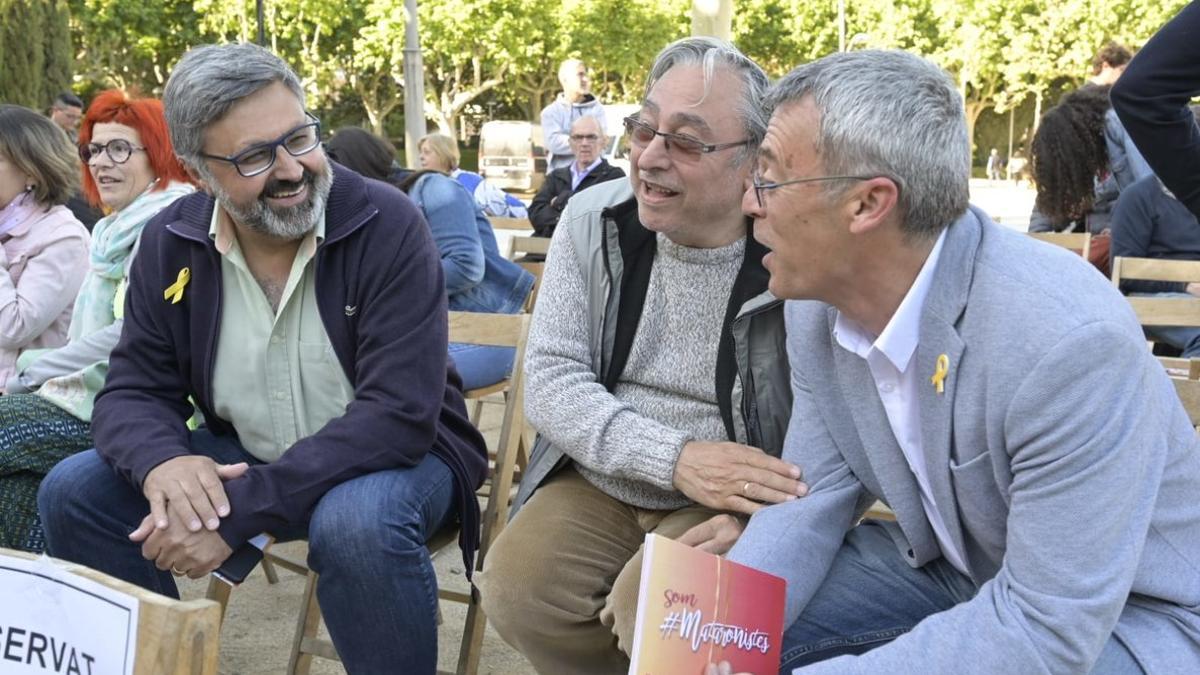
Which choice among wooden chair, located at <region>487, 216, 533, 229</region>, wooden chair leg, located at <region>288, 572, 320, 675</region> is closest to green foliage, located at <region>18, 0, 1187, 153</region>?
wooden chair, located at <region>487, 216, 533, 229</region>

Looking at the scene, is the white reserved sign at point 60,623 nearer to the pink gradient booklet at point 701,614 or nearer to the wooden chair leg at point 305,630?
the pink gradient booklet at point 701,614

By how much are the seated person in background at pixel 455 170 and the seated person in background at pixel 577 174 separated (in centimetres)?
49

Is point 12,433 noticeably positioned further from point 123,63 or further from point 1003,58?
point 1003,58

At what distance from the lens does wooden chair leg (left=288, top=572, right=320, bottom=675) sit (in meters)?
3.27

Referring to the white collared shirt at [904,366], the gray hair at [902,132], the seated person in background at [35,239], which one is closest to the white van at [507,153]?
the seated person in background at [35,239]

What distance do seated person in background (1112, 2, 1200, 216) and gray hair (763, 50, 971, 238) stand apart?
3.09ft

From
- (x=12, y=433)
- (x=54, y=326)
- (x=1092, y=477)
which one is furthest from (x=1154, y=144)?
(x=54, y=326)

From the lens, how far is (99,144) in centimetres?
377

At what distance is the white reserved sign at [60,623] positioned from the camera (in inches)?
61.1

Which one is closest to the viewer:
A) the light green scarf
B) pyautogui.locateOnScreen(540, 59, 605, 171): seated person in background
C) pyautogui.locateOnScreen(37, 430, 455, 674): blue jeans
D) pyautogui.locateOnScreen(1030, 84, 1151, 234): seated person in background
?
pyautogui.locateOnScreen(37, 430, 455, 674): blue jeans

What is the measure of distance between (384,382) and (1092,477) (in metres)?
1.54

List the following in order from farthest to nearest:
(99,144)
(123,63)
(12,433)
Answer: (123,63) → (99,144) → (12,433)

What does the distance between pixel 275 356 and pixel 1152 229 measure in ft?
12.7

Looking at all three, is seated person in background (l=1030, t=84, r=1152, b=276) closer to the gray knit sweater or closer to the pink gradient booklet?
the gray knit sweater
